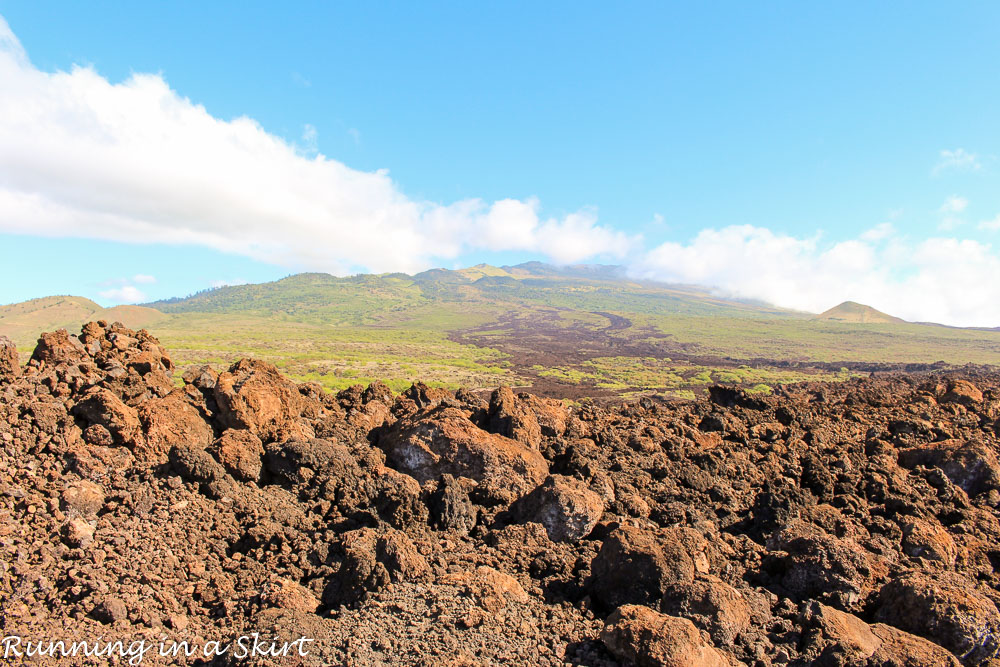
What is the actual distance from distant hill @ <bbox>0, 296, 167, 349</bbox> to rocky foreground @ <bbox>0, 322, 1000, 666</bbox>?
145m

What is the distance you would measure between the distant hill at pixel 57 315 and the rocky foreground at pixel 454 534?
145167mm

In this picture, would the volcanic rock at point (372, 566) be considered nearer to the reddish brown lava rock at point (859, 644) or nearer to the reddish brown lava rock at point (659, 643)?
the reddish brown lava rock at point (659, 643)

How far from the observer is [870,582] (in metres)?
6.75

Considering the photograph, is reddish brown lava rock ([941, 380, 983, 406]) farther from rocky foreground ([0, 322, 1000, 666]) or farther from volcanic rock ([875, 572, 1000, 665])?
volcanic rock ([875, 572, 1000, 665])

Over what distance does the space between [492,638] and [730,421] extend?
1073 cm

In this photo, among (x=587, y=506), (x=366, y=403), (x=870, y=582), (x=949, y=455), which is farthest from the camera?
(x=366, y=403)

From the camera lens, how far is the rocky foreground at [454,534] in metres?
5.32

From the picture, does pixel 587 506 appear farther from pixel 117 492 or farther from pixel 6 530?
pixel 6 530

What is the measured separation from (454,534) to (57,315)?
649ft

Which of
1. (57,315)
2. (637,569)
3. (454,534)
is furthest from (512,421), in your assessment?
(57,315)

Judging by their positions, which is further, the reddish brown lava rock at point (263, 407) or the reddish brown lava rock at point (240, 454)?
the reddish brown lava rock at point (263, 407)

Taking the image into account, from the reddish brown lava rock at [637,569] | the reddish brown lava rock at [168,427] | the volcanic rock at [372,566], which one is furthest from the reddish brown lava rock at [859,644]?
the reddish brown lava rock at [168,427]

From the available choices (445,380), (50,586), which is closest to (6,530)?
(50,586)

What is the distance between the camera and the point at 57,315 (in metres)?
153
